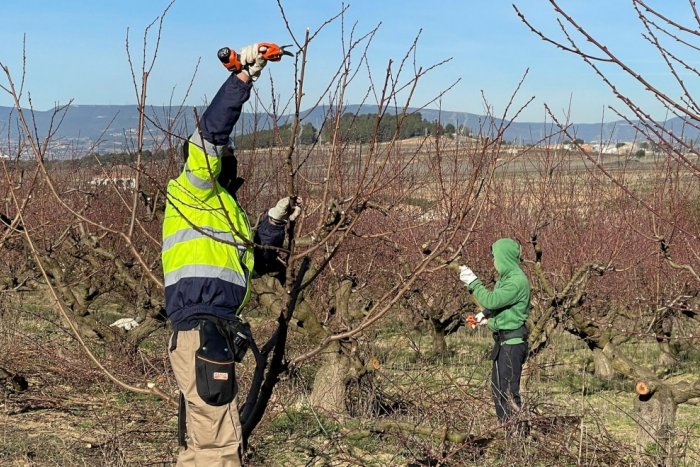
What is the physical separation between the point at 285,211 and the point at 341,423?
3.34 metres

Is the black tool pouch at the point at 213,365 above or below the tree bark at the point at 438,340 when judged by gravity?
above

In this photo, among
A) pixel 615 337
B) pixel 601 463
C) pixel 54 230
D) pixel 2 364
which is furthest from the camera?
pixel 54 230

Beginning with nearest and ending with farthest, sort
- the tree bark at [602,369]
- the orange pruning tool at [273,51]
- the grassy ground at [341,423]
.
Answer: the orange pruning tool at [273,51] → the grassy ground at [341,423] → the tree bark at [602,369]

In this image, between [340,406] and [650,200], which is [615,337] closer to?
[650,200]

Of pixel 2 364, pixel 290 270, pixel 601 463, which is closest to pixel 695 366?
pixel 601 463

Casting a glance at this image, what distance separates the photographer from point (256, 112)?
8.27 meters

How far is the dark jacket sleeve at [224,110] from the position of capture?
9.75 ft

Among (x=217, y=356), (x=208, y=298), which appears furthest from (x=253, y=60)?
(x=217, y=356)

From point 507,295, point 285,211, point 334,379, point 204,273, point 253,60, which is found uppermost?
point 253,60

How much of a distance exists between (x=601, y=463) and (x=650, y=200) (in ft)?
22.9

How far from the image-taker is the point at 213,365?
11.1ft

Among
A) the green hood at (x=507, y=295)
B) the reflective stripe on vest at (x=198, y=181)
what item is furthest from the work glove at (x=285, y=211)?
the green hood at (x=507, y=295)

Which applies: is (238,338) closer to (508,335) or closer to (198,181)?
(198,181)

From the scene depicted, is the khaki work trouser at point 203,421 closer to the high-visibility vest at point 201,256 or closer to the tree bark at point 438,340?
the high-visibility vest at point 201,256
